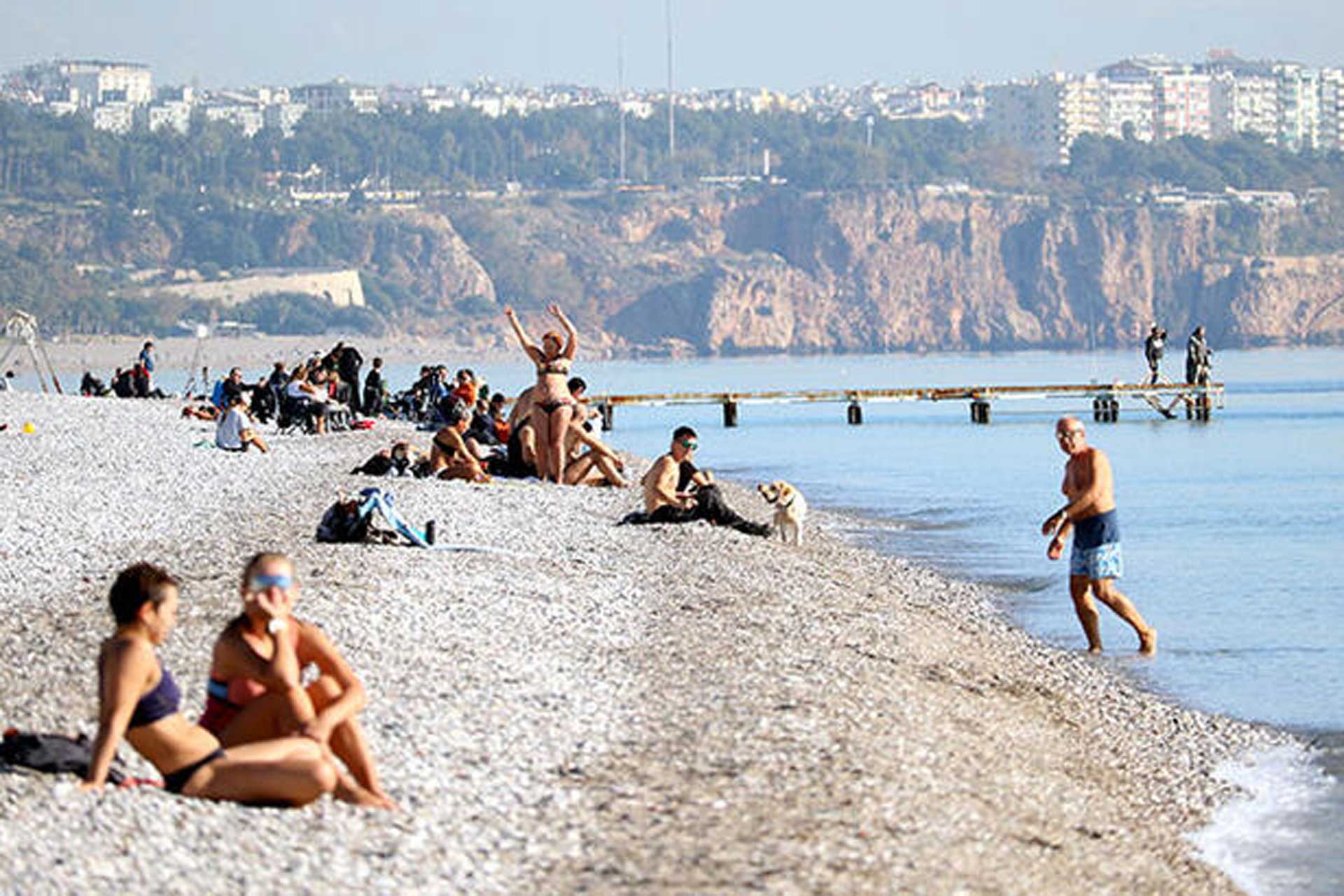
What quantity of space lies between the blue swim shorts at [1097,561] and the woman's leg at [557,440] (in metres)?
8.88

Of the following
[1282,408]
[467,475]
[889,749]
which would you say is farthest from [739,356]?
[889,749]

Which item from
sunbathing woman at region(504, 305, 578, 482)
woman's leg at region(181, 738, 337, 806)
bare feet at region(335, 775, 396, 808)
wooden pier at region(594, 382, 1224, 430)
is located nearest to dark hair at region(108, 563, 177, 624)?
woman's leg at region(181, 738, 337, 806)

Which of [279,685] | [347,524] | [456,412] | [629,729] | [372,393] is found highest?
[279,685]

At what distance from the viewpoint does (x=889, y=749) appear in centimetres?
943

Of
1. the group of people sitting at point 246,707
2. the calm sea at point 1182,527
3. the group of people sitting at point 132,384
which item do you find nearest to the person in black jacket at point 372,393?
the calm sea at point 1182,527

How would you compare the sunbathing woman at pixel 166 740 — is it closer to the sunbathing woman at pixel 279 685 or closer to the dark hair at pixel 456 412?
the sunbathing woman at pixel 279 685

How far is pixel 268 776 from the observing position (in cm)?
750

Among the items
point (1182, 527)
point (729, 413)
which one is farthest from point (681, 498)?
point (729, 413)

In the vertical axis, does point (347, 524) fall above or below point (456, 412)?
above

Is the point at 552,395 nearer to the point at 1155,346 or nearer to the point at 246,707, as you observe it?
the point at 246,707

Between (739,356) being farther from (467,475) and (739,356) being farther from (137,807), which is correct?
(137,807)

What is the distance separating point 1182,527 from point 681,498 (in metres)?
10.8

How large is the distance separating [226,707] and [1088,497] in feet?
21.5

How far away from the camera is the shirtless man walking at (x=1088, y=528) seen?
13.0 metres
